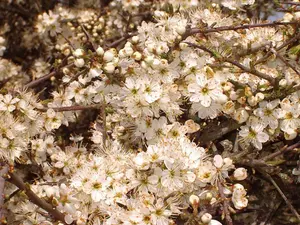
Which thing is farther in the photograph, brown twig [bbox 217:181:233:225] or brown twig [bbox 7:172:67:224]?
brown twig [bbox 7:172:67:224]

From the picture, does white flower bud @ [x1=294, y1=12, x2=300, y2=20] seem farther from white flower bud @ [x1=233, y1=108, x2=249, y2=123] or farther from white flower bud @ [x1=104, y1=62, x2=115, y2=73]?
white flower bud @ [x1=104, y1=62, x2=115, y2=73]

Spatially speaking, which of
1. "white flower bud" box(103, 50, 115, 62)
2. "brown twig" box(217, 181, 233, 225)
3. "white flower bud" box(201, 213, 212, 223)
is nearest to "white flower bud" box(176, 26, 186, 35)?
"white flower bud" box(103, 50, 115, 62)

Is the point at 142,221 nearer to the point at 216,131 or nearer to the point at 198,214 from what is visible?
the point at 198,214

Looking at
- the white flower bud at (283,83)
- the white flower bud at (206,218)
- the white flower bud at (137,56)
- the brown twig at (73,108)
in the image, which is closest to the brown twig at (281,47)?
the white flower bud at (283,83)

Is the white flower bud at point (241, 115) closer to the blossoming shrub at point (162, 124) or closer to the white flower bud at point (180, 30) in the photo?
the blossoming shrub at point (162, 124)

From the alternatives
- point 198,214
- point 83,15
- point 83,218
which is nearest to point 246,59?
point 198,214

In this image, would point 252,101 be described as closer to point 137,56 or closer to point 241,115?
point 241,115

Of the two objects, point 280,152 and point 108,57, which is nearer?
point 280,152

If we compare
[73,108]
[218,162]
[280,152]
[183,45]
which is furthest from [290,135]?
[73,108]
